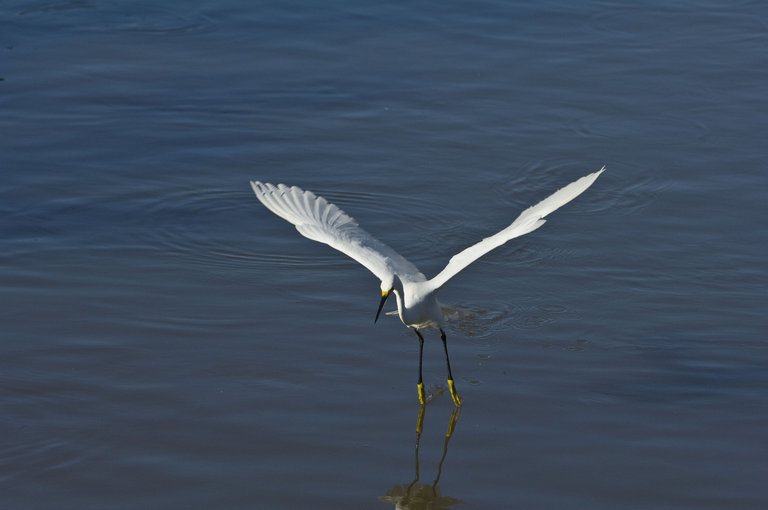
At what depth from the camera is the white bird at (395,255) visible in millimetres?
6938

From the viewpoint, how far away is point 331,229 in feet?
26.0

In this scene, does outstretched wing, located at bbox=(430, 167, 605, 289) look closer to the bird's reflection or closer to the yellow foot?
the yellow foot

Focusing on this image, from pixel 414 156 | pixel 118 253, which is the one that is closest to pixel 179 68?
pixel 414 156

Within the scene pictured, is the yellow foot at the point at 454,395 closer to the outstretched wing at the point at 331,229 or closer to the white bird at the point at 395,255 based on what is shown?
the white bird at the point at 395,255

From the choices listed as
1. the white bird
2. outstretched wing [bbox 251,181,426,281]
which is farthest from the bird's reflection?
outstretched wing [bbox 251,181,426,281]

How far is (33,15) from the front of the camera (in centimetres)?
1661

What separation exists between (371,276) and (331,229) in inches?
53.2

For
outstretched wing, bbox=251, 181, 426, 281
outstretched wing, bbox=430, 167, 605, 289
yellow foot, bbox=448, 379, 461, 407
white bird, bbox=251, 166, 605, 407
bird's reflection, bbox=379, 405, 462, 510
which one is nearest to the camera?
bird's reflection, bbox=379, 405, 462, 510

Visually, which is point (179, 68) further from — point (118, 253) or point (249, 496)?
point (249, 496)

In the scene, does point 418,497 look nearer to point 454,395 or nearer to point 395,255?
point 454,395

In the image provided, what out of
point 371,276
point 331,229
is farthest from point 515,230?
point 371,276

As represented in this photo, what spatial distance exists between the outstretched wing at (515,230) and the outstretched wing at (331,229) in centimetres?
54

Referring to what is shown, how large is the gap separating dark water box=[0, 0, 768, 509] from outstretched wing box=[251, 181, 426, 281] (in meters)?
0.67

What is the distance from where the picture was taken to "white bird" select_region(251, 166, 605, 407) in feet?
22.8
